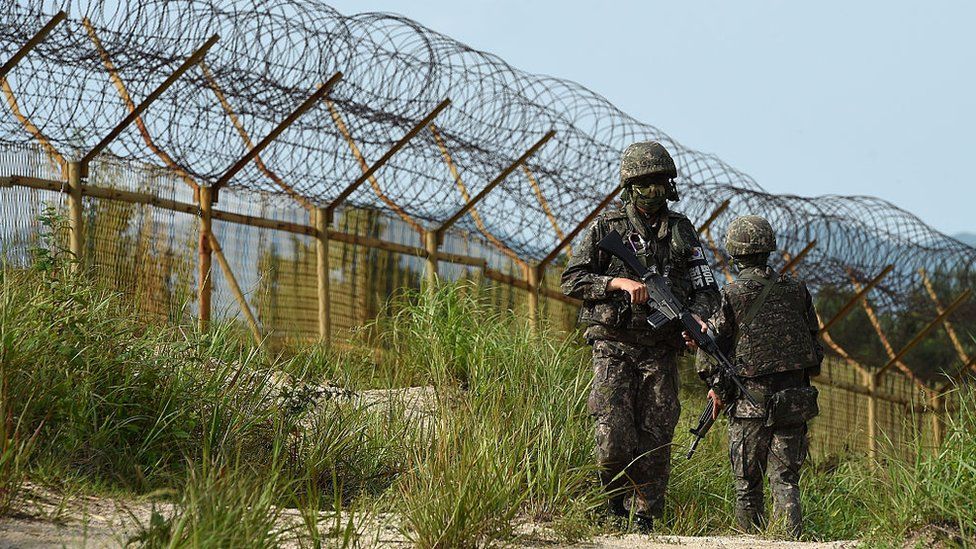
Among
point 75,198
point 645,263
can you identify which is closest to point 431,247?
point 75,198

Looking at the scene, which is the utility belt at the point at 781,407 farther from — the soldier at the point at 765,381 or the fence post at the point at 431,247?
the fence post at the point at 431,247

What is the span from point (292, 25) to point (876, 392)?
7.96 metres

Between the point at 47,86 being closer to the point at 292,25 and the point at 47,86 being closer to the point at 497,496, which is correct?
the point at 292,25

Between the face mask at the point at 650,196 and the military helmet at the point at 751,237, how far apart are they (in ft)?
1.40

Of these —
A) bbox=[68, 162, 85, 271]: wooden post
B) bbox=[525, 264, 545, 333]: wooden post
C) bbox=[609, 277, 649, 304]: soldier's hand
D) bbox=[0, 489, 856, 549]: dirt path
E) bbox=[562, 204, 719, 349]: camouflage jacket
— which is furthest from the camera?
bbox=[525, 264, 545, 333]: wooden post

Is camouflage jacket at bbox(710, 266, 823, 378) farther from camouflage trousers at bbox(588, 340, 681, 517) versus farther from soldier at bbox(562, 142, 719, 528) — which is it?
camouflage trousers at bbox(588, 340, 681, 517)

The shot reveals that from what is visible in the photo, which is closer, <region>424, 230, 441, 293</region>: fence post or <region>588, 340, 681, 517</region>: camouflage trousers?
<region>588, 340, 681, 517</region>: camouflage trousers

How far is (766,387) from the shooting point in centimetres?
536

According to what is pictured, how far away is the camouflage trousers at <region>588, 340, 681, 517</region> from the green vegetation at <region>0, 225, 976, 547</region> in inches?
7.0

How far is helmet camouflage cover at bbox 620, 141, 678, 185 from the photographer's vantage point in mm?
5199

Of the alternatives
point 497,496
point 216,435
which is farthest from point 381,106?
point 497,496

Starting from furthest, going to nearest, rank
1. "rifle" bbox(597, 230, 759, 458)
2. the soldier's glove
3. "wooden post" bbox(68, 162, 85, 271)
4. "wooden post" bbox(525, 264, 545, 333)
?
"wooden post" bbox(525, 264, 545, 333)
"wooden post" bbox(68, 162, 85, 271)
the soldier's glove
"rifle" bbox(597, 230, 759, 458)

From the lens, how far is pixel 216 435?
15.4 feet

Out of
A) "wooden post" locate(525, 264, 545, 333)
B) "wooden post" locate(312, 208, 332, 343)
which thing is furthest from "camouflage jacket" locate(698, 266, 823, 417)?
"wooden post" locate(525, 264, 545, 333)
